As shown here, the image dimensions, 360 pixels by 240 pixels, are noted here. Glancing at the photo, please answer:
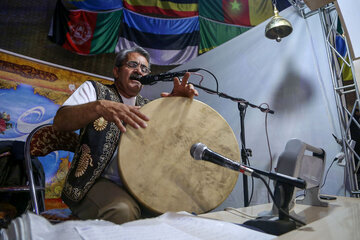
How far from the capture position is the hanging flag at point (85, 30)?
173 inches

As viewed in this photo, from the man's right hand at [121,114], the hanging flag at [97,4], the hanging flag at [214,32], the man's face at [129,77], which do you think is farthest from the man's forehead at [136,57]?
the hanging flag at [97,4]

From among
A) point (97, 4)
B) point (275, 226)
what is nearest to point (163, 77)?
point (275, 226)

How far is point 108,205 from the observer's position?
1153 mm

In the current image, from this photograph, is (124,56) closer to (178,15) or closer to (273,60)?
(273,60)

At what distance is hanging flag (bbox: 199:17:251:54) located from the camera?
4878 mm

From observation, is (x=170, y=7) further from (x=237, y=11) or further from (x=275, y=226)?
(x=275, y=226)

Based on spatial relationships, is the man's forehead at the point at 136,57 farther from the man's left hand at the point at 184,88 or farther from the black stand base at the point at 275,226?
the black stand base at the point at 275,226

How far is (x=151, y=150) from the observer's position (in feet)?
3.78

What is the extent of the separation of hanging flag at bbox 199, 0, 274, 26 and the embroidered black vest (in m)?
4.28

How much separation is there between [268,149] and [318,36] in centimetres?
155

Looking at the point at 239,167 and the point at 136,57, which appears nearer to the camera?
the point at 239,167

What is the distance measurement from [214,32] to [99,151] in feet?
13.9

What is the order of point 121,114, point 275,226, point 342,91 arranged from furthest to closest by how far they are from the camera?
point 342,91 → point 121,114 → point 275,226

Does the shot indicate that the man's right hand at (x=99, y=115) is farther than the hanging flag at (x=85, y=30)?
No
